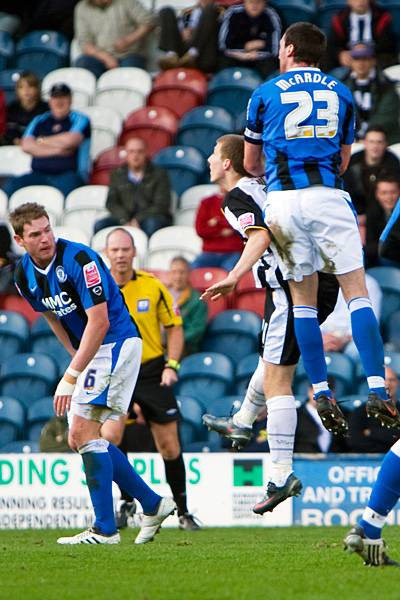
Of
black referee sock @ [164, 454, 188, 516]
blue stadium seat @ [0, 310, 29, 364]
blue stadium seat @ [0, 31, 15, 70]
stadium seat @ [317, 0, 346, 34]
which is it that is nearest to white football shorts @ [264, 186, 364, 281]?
black referee sock @ [164, 454, 188, 516]

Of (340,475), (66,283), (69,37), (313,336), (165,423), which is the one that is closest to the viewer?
(313,336)

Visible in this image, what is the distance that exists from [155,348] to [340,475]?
7.18 ft

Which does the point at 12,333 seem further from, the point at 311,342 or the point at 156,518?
the point at 311,342

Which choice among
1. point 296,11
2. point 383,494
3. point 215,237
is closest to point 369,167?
point 215,237

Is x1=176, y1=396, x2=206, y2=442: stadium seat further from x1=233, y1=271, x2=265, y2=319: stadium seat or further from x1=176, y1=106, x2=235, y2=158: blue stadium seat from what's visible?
x1=176, y1=106, x2=235, y2=158: blue stadium seat

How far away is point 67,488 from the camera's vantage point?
1277 centimetres

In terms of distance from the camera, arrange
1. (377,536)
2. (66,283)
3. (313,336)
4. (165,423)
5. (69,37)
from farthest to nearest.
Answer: (69,37) < (165,423) < (66,283) < (313,336) < (377,536)

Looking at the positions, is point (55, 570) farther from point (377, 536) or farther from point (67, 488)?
point (67, 488)

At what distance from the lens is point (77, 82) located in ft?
59.8

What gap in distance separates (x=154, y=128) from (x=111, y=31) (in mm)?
2078

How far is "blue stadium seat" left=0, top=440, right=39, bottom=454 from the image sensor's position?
44.9ft

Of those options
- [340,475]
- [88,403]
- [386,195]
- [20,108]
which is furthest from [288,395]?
[20,108]

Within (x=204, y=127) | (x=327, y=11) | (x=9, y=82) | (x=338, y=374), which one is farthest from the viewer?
(x=9, y=82)

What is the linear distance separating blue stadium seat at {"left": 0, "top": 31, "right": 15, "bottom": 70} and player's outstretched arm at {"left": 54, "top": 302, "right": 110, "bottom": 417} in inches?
442
